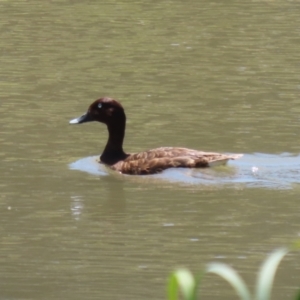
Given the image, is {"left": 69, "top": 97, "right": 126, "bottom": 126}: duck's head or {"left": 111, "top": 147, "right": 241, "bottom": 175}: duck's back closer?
{"left": 111, "top": 147, "right": 241, "bottom": 175}: duck's back

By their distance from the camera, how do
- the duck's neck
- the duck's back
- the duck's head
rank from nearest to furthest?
the duck's back < the duck's neck < the duck's head

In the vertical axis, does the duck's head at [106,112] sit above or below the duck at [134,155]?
above

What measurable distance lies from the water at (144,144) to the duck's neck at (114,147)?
271 millimetres

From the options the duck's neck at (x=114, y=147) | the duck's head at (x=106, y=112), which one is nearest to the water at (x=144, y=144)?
the duck's neck at (x=114, y=147)

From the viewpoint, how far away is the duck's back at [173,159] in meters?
11.0

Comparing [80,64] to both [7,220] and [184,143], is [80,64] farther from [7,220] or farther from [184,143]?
[7,220]

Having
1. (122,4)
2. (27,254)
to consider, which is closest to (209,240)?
(27,254)

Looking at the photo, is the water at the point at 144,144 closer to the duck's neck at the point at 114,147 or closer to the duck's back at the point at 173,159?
the duck's back at the point at 173,159

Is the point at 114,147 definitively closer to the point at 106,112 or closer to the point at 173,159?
the point at 106,112

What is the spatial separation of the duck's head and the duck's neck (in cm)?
12

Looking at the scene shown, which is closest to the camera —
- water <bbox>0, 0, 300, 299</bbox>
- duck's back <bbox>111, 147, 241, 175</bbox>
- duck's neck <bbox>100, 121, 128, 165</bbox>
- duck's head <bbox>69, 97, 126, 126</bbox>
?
water <bbox>0, 0, 300, 299</bbox>

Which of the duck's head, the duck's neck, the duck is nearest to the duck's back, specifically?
the duck

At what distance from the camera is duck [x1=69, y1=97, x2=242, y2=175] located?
11086 millimetres

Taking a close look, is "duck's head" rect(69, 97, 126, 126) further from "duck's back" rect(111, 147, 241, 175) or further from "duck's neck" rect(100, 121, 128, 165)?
"duck's back" rect(111, 147, 241, 175)
